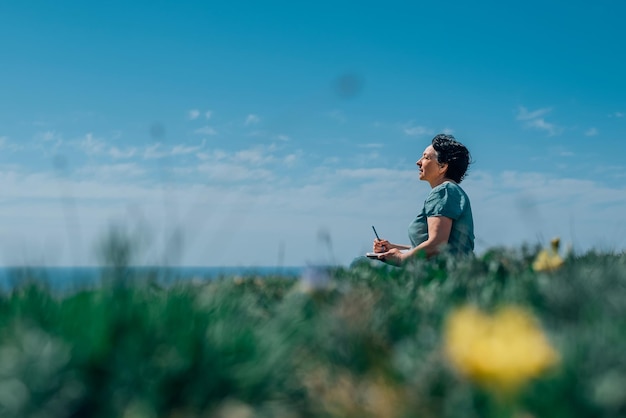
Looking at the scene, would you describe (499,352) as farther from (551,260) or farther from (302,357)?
(551,260)

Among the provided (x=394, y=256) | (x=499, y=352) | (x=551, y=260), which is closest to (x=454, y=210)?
(x=394, y=256)

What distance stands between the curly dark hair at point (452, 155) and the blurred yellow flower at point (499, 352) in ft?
16.6

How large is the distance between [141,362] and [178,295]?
2.17ft

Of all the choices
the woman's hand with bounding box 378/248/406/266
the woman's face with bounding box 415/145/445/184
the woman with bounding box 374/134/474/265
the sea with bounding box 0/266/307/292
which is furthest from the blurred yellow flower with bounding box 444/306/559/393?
the woman's face with bounding box 415/145/445/184

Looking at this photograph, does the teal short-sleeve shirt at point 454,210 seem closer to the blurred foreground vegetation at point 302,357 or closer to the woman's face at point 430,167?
the woman's face at point 430,167

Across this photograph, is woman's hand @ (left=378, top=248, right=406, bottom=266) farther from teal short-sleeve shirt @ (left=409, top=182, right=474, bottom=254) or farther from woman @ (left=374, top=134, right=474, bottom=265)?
teal short-sleeve shirt @ (left=409, top=182, right=474, bottom=254)

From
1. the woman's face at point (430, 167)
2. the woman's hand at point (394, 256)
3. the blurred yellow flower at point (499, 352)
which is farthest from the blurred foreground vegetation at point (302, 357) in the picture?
the woman's face at point (430, 167)

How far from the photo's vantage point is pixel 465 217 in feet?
20.2

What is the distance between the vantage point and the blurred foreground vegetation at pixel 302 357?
6.16 ft

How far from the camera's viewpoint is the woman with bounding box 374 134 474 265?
595 cm

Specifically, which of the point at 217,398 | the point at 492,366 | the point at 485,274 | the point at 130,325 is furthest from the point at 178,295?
the point at 485,274

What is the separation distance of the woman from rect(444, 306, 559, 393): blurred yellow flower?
12.1 ft

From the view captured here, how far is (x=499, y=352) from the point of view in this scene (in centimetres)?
172

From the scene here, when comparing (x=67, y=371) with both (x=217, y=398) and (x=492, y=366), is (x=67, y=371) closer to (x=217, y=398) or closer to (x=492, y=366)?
(x=217, y=398)
